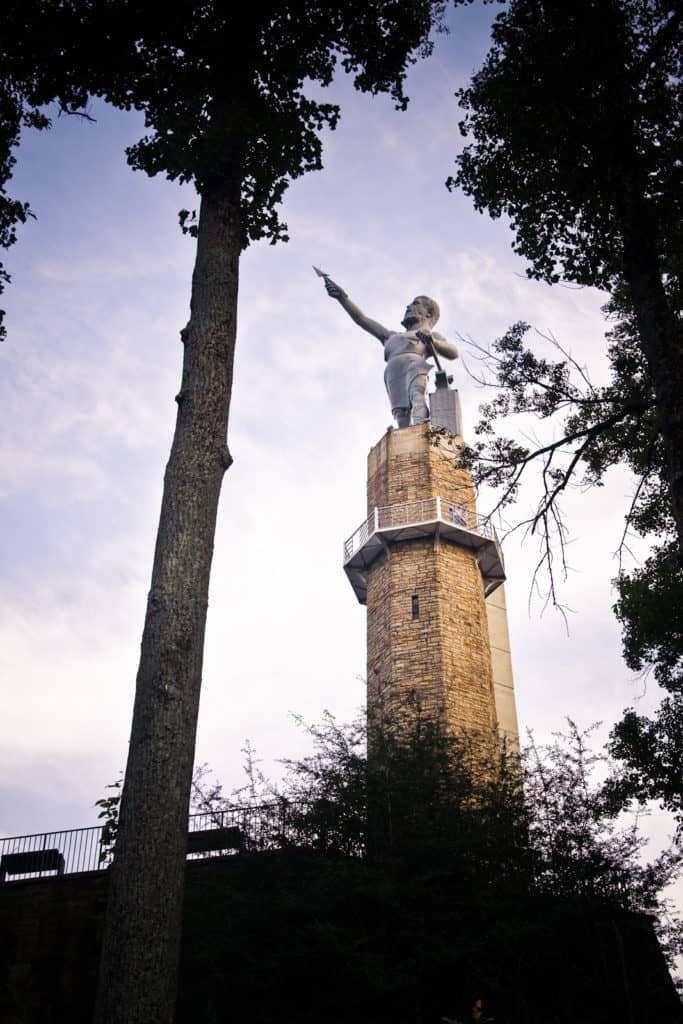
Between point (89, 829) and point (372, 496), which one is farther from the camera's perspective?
point (372, 496)

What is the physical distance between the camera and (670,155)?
1086 cm

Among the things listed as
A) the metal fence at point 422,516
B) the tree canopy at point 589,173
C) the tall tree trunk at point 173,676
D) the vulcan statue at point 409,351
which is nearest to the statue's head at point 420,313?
the vulcan statue at point 409,351

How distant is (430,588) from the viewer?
2325cm

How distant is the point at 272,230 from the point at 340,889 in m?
8.32

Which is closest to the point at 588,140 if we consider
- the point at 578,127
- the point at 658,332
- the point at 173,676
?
the point at 578,127

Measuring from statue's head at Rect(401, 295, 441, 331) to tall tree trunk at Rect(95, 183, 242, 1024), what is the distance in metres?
22.4

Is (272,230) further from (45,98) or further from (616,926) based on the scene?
(616,926)

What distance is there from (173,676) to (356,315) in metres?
26.5

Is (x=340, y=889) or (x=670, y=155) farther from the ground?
(x=670, y=155)

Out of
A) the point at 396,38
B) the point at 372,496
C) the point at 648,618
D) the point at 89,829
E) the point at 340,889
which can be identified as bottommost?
the point at 340,889

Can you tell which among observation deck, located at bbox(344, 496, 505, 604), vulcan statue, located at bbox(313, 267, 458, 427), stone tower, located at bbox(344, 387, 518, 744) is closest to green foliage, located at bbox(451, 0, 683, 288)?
stone tower, located at bbox(344, 387, 518, 744)

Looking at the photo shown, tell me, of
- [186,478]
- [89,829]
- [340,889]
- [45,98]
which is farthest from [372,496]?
[186,478]

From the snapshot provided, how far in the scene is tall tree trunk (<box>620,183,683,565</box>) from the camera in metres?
7.88

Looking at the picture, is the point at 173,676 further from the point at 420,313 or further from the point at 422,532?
the point at 420,313
